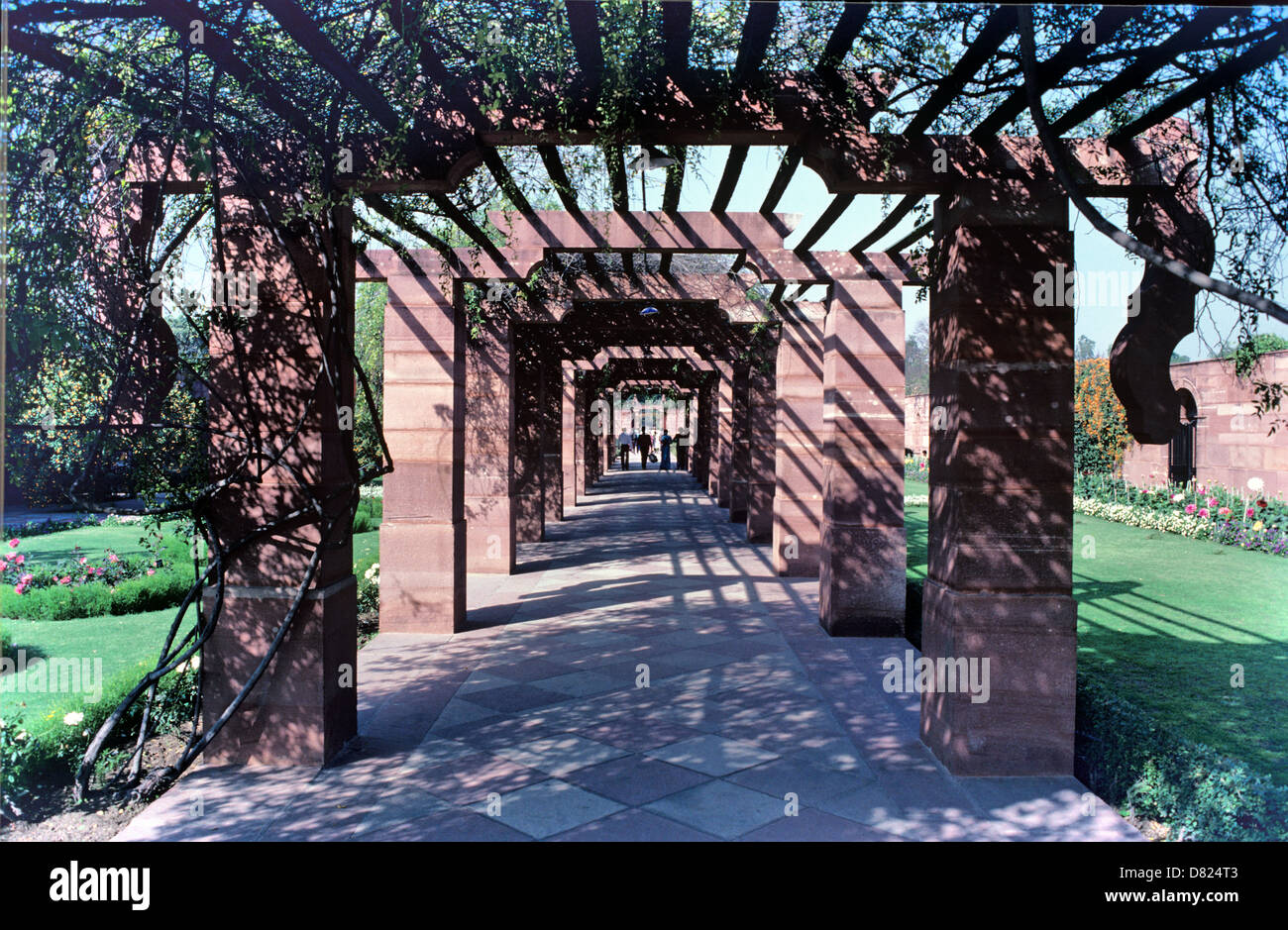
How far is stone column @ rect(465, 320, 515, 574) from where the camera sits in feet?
36.8

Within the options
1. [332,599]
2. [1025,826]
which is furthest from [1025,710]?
[332,599]

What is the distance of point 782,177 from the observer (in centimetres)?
590

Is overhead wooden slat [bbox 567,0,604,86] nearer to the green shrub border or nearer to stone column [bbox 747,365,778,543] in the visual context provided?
the green shrub border

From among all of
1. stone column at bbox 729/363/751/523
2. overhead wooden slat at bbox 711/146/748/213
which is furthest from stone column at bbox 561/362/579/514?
overhead wooden slat at bbox 711/146/748/213

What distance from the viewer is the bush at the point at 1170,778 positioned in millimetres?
3699

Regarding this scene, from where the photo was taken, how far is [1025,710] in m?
4.54

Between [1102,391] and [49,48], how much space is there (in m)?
22.5

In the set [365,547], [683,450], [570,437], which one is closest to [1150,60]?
[365,547]

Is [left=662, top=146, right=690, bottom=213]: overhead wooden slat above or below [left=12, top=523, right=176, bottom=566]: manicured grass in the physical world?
above

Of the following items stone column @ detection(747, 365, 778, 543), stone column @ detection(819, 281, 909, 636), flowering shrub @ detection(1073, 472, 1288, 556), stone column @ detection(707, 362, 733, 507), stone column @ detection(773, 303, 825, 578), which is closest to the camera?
stone column @ detection(819, 281, 909, 636)

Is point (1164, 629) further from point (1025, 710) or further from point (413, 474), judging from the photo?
point (413, 474)

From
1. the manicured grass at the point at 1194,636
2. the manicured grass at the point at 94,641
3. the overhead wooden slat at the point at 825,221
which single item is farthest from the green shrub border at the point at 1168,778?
the manicured grass at the point at 94,641

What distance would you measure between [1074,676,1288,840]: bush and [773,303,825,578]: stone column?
6088 millimetres

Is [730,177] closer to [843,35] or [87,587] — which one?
[843,35]
